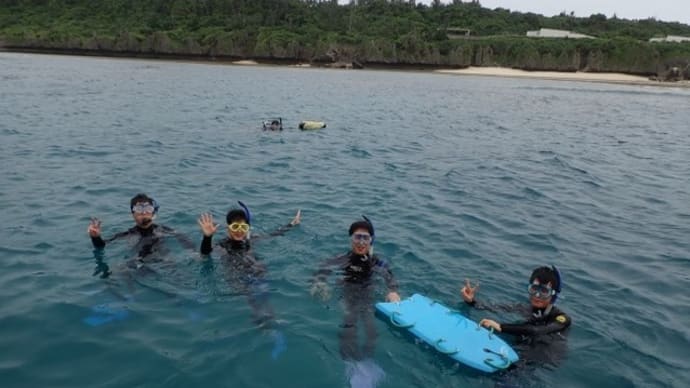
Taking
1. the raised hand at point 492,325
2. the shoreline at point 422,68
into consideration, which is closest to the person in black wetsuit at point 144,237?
the raised hand at point 492,325

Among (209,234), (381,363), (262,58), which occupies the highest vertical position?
(262,58)

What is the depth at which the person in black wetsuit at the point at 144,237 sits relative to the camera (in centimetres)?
790

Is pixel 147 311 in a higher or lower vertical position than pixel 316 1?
lower

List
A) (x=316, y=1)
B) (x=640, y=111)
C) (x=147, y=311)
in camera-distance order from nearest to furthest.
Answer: (x=147, y=311), (x=640, y=111), (x=316, y=1)

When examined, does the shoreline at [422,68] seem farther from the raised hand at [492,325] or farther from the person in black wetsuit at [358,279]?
the raised hand at [492,325]

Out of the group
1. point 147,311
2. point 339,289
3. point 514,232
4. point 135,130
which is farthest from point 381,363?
point 135,130

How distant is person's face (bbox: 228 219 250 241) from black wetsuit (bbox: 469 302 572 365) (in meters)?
Answer: 3.84

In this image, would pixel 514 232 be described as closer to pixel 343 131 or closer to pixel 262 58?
pixel 343 131

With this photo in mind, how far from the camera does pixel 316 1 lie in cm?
16150

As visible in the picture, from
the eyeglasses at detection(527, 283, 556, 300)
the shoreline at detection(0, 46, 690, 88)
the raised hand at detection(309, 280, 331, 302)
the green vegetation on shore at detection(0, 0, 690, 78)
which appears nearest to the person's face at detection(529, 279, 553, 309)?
the eyeglasses at detection(527, 283, 556, 300)

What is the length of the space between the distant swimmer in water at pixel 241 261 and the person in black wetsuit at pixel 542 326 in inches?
114

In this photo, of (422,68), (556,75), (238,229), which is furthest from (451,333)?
(422,68)

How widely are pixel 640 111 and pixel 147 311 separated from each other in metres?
39.7

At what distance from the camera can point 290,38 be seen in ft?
332
